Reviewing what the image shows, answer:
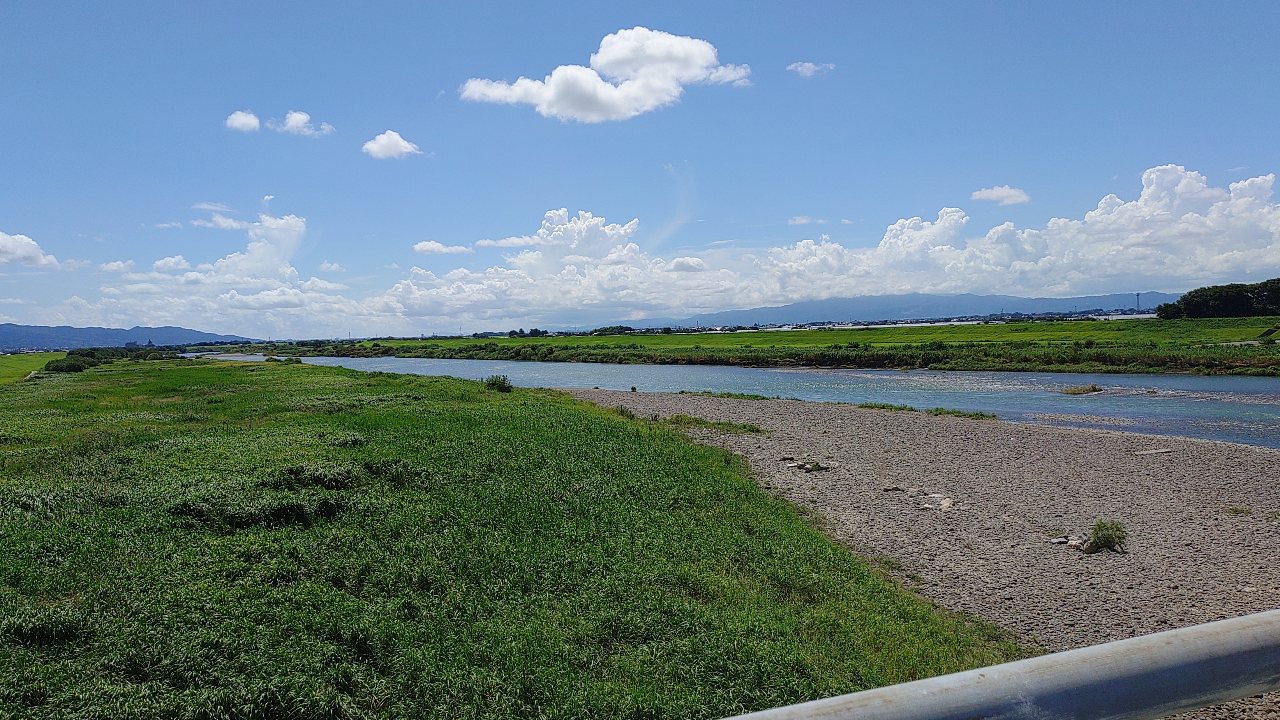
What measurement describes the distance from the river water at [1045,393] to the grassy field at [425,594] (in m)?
26.5

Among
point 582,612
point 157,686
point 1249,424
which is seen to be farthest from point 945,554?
point 1249,424

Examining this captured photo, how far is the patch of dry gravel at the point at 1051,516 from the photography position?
10.2m

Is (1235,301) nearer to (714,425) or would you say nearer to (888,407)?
(888,407)

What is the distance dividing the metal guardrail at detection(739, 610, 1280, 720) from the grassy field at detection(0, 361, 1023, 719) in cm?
434

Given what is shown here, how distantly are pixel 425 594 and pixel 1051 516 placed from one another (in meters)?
13.7

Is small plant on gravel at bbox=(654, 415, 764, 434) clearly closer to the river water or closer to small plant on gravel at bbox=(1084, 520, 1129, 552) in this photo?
the river water

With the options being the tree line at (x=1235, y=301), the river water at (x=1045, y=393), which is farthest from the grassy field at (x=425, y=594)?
the tree line at (x=1235, y=301)

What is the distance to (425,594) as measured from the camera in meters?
9.51

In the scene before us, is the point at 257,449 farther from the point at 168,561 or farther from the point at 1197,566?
the point at 1197,566

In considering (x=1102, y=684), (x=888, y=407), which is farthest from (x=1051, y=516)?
→ (x=888, y=407)

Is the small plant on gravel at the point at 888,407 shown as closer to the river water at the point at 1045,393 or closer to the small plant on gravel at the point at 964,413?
the small plant on gravel at the point at 964,413

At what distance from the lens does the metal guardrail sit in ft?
9.47

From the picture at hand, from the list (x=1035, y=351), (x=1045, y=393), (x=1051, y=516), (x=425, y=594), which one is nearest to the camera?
(x=425, y=594)

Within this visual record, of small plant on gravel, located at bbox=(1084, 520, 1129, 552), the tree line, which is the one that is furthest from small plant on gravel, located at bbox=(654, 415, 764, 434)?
the tree line
